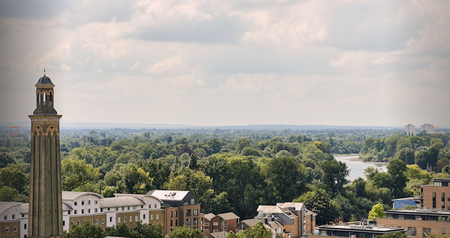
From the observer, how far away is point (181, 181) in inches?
3538

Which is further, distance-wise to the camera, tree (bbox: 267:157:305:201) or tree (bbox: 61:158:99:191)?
tree (bbox: 267:157:305:201)

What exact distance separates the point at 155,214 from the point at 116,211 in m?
4.80

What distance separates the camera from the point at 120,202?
7394cm

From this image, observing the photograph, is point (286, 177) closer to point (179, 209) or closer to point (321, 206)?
point (321, 206)

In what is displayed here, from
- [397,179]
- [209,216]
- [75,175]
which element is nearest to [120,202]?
[209,216]

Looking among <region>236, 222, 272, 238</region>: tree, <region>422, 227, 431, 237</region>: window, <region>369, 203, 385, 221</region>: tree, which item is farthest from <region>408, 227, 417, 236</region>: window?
<region>369, 203, 385, 221</region>: tree

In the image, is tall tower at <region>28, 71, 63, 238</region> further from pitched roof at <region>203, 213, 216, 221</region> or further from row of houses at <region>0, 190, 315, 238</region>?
pitched roof at <region>203, 213, 216, 221</region>

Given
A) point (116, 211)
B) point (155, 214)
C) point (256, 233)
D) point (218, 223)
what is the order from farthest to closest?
1. point (218, 223)
2. point (155, 214)
3. point (116, 211)
4. point (256, 233)

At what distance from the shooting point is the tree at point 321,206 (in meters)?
93.2

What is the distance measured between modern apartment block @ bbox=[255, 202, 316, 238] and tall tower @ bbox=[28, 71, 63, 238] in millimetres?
39009

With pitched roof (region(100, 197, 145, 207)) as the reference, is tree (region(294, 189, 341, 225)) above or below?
below

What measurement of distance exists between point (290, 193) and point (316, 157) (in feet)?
226

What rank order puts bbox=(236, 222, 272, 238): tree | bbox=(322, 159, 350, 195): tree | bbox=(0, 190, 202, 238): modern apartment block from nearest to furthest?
bbox=(0, 190, 202, 238): modern apartment block
bbox=(236, 222, 272, 238): tree
bbox=(322, 159, 350, 195): tree

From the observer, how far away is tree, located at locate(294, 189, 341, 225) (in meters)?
93.2
